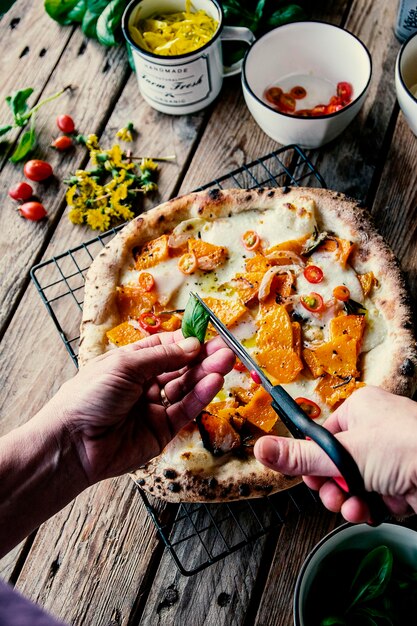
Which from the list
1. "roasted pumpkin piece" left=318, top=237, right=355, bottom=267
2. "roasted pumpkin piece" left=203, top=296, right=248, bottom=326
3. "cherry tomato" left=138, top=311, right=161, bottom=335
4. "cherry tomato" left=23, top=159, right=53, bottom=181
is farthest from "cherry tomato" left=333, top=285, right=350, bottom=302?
"cherry tomato" left=23, top=159, right=53, bottom=181

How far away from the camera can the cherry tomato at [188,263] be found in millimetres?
2906

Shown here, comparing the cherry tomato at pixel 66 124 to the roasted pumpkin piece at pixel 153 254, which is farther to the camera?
the cherry tomato at pixel 66 124

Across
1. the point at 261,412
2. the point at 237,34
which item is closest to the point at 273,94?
the point at 237,34

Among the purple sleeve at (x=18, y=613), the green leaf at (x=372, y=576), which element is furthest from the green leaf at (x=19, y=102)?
the purple sleeve at (x=18, y=613)

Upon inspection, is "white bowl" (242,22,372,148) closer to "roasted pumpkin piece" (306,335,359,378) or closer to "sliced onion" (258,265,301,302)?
"sliced onion" (258,265,301,302)

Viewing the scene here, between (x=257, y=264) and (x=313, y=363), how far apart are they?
497 millimetres

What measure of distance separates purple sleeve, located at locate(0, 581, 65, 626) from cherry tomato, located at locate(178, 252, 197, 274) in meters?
1.84

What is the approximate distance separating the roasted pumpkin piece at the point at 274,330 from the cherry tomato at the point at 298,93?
1.38 meters

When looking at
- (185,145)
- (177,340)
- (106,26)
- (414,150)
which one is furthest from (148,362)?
(106,26)

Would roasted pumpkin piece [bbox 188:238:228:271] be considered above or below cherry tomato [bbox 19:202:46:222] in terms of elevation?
below

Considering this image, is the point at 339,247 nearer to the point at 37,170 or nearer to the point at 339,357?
the point at 339,357

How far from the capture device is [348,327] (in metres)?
2.71

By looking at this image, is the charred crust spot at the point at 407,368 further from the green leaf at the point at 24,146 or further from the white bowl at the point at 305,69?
the green leaf at the point at 24,146

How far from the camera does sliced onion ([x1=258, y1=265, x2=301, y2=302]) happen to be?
9.21ft
